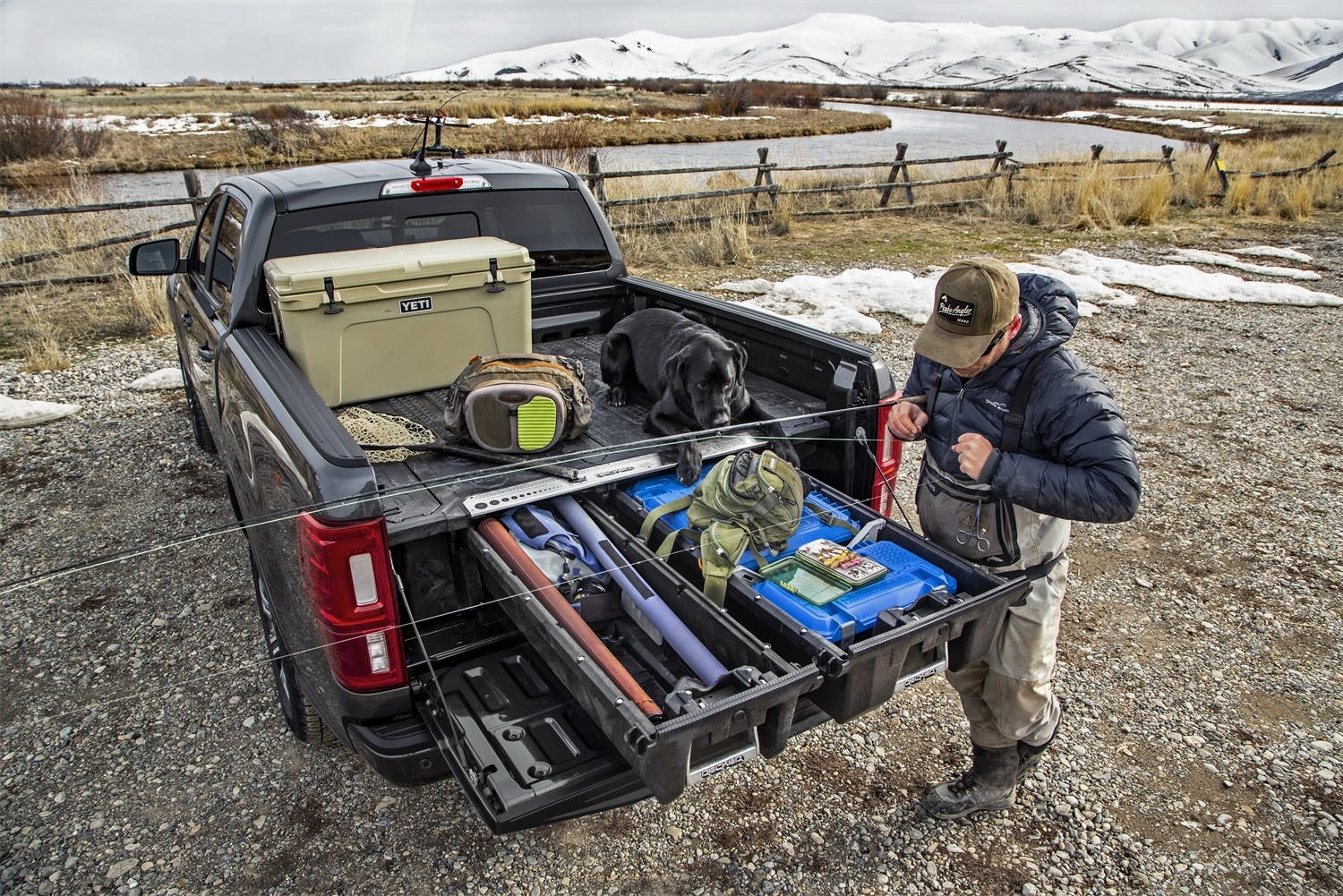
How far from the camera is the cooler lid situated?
284 cm

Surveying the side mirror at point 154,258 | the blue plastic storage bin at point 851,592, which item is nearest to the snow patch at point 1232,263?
the blue plastic storage bin at point 851,592

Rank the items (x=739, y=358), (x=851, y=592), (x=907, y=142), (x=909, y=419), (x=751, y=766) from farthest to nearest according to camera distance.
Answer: (x=907, y=142), (x=739, y=358), (x=751, y=766), (x=909, y=419), (x=851, y=592)

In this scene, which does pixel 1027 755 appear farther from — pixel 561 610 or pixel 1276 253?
pixel 1276 253

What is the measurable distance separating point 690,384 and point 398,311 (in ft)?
3.85

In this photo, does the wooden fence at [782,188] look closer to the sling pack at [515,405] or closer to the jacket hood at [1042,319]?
the sling pack at [515,405]

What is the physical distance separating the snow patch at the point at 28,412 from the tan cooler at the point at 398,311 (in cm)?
391

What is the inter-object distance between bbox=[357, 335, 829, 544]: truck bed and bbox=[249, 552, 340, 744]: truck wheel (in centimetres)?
67

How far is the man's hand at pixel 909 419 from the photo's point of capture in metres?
2.52

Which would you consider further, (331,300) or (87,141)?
(87,141)

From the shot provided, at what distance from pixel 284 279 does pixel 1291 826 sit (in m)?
3.80

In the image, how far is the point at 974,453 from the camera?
2217mm

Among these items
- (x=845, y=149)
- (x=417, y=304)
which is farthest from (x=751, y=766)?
(x=845, y=149)

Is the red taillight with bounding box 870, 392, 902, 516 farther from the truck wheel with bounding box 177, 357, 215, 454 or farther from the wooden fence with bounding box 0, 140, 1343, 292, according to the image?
the wooden fence with bounding box 0, 140, 1343, 292

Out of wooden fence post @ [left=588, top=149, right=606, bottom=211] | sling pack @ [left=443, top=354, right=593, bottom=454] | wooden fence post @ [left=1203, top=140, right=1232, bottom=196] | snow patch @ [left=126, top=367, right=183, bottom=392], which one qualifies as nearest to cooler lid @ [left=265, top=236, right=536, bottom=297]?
sling pack @ [left=443, top=354, right=593, bottom=454]
